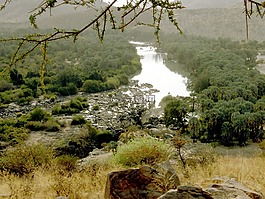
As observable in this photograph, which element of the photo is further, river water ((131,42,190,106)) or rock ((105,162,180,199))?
river water ((131,42,190,106))

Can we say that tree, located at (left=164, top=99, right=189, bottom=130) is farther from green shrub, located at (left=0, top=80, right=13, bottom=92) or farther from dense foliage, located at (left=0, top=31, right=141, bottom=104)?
green shrub, located at (left=0, top=80, right=13, bottom=92)

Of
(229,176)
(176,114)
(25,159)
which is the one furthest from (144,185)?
(176,114)

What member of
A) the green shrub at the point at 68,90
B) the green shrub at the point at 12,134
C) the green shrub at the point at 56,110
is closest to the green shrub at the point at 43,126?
the green shrub at the point at 12,134

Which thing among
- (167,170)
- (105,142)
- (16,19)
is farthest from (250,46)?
(16,19)

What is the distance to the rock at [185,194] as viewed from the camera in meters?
3.03

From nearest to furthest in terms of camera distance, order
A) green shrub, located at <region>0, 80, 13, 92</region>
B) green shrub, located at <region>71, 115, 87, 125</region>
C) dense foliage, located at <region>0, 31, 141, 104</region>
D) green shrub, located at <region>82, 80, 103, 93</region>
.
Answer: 1. green shrub, located at <region>71, 115, 87, 125</region>
2. dense foliage, located at <region>0, 31, 141, 104</region>
3. green shrub, located at <region>0, 80, 13, 92</region>
4. green shrub, located at <region>82, 80, 103, 93</region>

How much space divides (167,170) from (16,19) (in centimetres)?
13816

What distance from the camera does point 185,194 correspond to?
9.98ft

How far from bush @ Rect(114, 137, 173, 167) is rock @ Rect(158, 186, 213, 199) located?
3282 millimetres

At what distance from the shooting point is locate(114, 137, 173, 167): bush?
21.2ft

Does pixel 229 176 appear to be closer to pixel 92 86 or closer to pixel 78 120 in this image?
pixel 78 120

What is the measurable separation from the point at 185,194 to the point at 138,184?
1.10m

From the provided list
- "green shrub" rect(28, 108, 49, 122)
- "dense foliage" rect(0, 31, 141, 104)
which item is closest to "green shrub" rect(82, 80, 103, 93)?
Result: "dense foliage" rect(0, 31, 141, 104)

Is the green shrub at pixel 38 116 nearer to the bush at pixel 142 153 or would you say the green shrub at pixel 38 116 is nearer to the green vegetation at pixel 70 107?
the green vegetation at pixel 70 107
